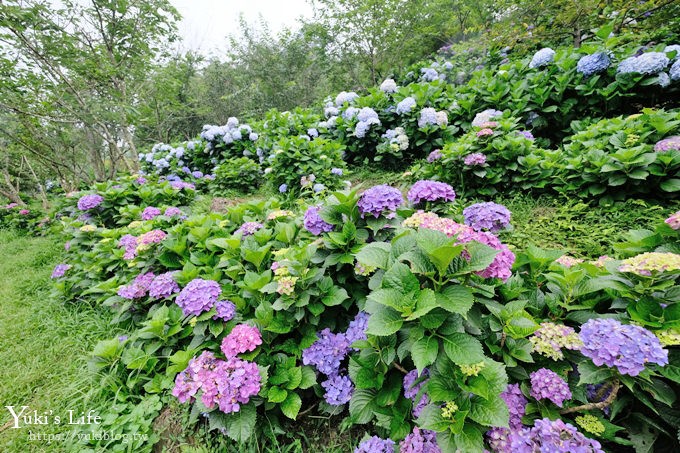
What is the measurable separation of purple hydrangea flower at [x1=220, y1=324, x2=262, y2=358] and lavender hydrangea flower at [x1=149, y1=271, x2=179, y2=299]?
0.72 metres

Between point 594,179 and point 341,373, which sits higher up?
point 341,373

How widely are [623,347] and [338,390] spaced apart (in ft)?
3.39

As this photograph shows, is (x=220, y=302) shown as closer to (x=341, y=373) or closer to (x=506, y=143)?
(x=341, y=373)

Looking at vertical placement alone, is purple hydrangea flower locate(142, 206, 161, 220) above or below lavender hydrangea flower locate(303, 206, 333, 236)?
above

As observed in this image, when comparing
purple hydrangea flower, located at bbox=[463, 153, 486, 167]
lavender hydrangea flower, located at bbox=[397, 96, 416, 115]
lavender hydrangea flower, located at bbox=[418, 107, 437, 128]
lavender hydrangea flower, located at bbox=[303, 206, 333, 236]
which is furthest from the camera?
lavender hydrangea flower, located at bbox=[397, 96, 416, 115]

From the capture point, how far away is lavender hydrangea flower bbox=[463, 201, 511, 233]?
4.75ft

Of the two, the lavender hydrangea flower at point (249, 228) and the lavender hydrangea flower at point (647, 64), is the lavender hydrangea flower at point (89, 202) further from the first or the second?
the lavender hydrangea flower at point (647, 64)

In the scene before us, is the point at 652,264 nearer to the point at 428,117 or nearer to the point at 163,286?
the point at 163,286

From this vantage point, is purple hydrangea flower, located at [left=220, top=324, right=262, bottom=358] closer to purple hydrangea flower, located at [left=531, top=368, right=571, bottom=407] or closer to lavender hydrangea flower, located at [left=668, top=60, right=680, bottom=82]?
purple hydrangea flower, located at [left=531, top=368, right=571, bottom=407]

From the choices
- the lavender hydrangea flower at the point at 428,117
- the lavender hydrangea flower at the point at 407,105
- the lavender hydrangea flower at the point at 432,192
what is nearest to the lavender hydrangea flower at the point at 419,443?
the lavender hydrangea flower at the point at 432,192

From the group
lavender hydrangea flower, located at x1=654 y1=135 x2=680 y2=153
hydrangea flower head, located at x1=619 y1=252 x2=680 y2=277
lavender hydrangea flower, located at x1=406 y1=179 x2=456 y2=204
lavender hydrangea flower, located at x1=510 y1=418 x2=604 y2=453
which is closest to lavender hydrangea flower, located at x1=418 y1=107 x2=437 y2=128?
lavender hydrangea flower, located at x1=654 y1=135 x2=680 y2=153

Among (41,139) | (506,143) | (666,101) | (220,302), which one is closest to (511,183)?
(506,143)

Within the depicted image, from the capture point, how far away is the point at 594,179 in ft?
7.75

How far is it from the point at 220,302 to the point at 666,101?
444 centimetres
